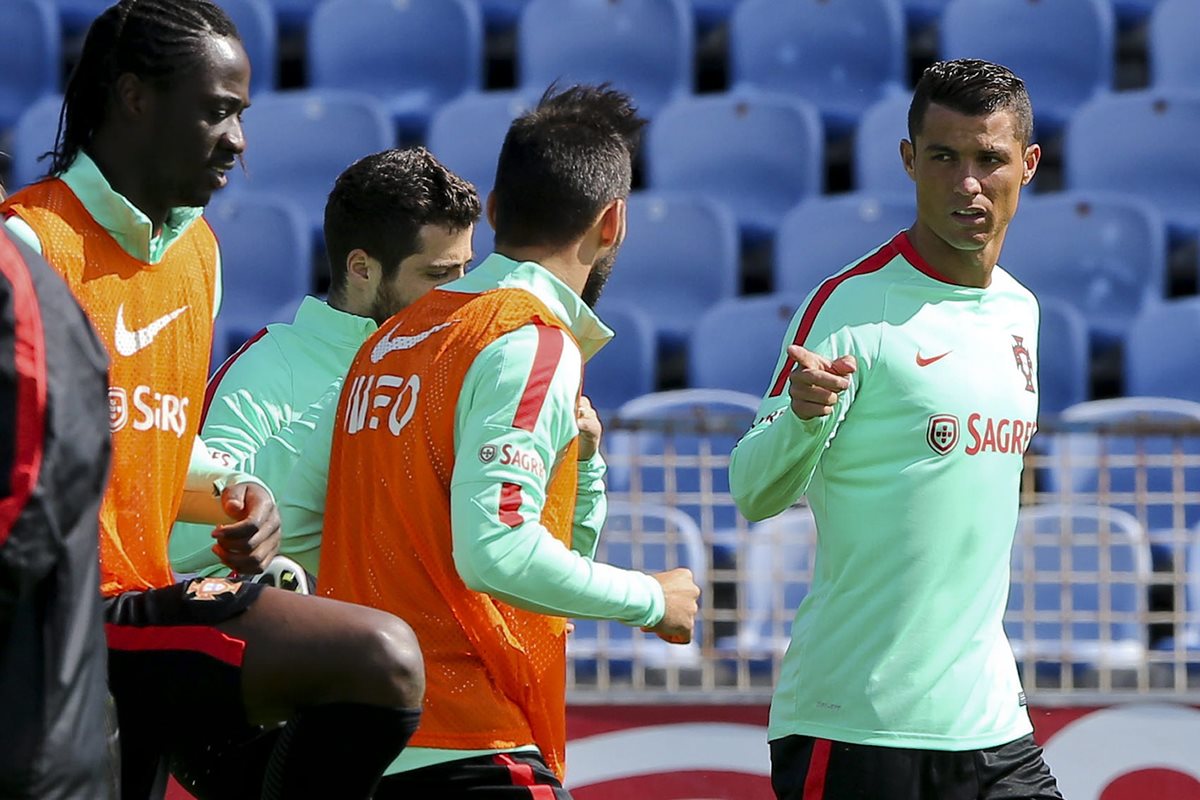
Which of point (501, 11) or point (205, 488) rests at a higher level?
point (501, 11)

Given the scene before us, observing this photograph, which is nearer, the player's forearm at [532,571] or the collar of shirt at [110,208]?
the player's forearm at [532,571]

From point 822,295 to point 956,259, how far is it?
0.28 metres

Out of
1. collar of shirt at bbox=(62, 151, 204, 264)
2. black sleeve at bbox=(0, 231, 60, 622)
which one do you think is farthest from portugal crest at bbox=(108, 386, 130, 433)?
black sleeve at bbox=(0, 231, 60, 622)

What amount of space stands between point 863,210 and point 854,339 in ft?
16.5

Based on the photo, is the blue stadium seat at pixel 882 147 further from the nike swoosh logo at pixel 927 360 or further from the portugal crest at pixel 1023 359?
the nike swoosh logo at pixel 927 360

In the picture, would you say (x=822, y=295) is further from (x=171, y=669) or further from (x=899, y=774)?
(x=171, y=669)

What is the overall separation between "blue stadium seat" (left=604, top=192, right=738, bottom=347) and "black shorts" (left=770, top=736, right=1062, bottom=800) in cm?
511

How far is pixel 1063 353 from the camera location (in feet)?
25.5

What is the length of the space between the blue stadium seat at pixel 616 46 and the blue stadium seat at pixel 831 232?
1.28 metres

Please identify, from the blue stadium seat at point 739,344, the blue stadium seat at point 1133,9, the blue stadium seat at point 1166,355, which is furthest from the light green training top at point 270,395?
the blue stadium seat at point 1133,9

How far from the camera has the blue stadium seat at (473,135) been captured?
8.83m

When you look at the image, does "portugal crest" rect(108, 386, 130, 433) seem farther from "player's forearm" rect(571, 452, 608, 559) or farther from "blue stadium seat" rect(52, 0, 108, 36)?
"blue stadium seat" rect(52, 0, 108, 36)

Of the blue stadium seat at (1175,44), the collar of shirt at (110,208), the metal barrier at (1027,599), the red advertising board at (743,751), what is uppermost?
the blue stadium seat at (1175,44)

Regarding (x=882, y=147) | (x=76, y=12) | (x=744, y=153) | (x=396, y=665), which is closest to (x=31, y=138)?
(x=76, y=12)
